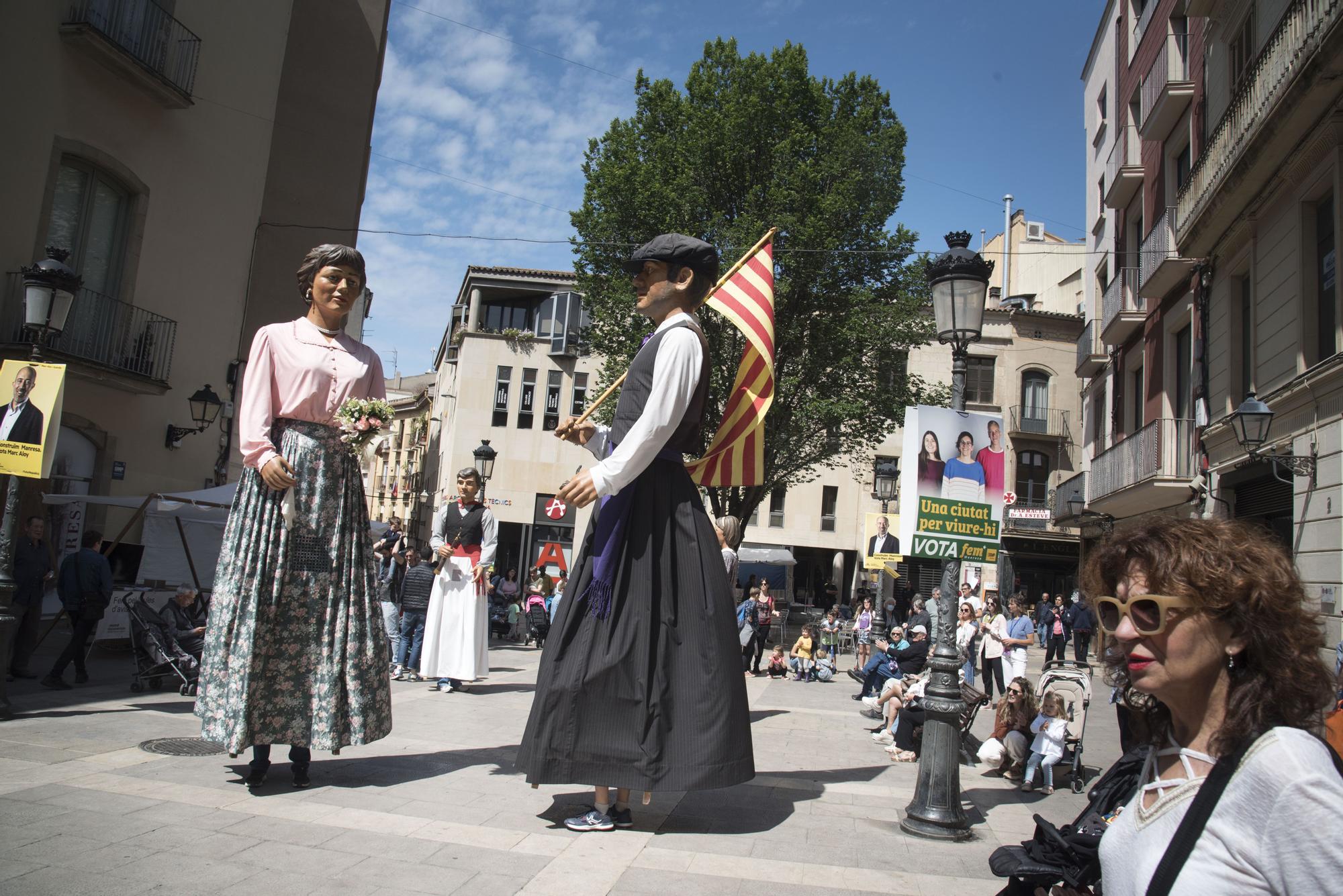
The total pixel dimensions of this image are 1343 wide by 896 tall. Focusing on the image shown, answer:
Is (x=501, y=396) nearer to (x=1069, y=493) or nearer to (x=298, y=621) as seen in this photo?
(x=1069, y=493)

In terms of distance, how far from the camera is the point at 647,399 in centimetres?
405

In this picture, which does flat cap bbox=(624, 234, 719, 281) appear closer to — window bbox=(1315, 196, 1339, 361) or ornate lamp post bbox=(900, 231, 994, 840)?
ornate lamp post bbox=(900, 231, 994, 840)

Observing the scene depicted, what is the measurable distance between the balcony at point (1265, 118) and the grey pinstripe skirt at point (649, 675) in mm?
9846

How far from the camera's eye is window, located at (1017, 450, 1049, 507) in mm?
38875

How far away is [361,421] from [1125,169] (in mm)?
20371

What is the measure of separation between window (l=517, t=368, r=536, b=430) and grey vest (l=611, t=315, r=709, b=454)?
36.8 m

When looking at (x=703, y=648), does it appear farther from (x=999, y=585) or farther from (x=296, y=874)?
(x=999, y=585)

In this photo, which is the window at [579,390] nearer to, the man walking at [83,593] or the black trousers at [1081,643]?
the black trousers at [1081,643]

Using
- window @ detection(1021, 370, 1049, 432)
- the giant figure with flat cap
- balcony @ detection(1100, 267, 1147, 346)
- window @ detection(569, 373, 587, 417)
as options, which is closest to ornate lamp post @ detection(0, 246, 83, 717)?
the giant figure with flat cap

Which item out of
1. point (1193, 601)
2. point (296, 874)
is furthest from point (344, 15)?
point (1193, 601)

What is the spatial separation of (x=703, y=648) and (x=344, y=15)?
2021 centimetres

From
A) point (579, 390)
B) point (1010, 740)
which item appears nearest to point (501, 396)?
point (579, 390)

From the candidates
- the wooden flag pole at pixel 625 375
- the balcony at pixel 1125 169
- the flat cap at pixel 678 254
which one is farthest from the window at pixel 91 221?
the balcony at pixel 1125 169

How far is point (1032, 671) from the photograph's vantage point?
20.4 m
